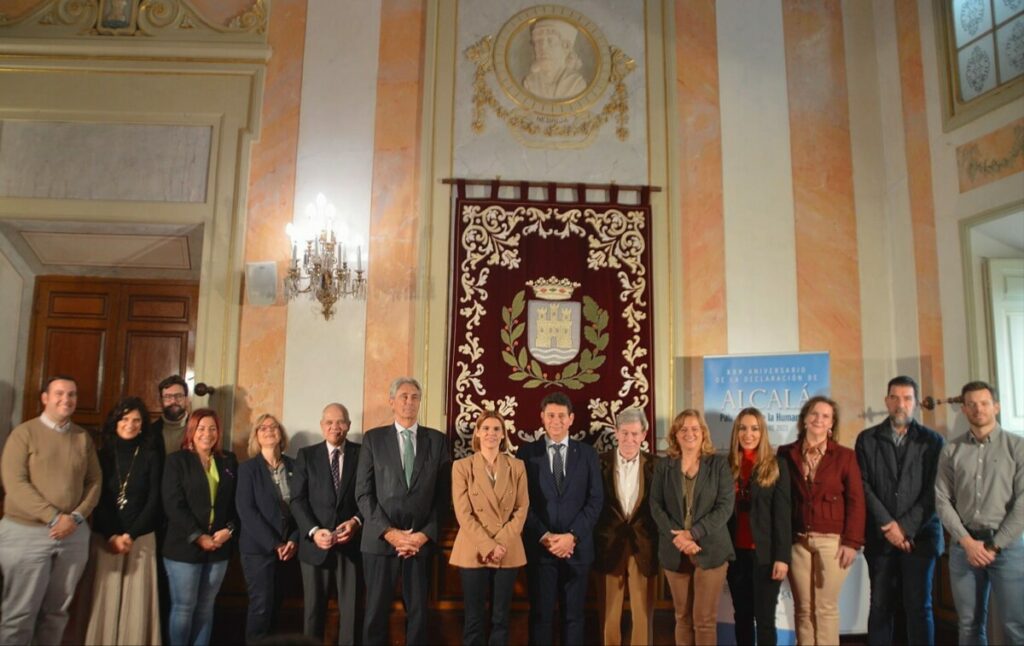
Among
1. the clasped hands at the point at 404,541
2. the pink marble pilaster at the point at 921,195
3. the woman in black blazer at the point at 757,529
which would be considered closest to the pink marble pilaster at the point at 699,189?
the woman in black blazer at the point at 757,529

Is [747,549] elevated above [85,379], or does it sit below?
below

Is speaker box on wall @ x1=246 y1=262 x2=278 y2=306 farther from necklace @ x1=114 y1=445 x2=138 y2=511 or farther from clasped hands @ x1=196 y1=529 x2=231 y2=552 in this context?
clasped hands @ x1=196 y1=529 x2=231 y2=552

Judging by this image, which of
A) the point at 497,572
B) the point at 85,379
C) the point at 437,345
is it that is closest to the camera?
the point at 497,572

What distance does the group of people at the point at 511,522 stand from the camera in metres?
4.11

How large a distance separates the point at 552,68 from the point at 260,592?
392cm

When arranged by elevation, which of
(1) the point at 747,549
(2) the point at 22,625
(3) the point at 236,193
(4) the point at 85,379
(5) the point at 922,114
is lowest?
(2) the point at 22,625

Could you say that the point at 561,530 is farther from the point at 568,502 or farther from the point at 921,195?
the point at 921,195

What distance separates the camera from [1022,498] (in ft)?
12.8

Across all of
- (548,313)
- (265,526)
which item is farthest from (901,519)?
(265,526)

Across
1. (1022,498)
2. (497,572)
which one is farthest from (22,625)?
(1022,498)

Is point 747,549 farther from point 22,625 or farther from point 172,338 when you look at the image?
point 172,338

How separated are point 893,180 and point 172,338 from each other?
5.31 metres

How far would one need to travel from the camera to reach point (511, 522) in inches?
168

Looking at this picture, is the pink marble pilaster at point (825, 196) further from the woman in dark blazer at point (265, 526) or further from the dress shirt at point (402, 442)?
the woman in dark blazer at point (265, 526)
